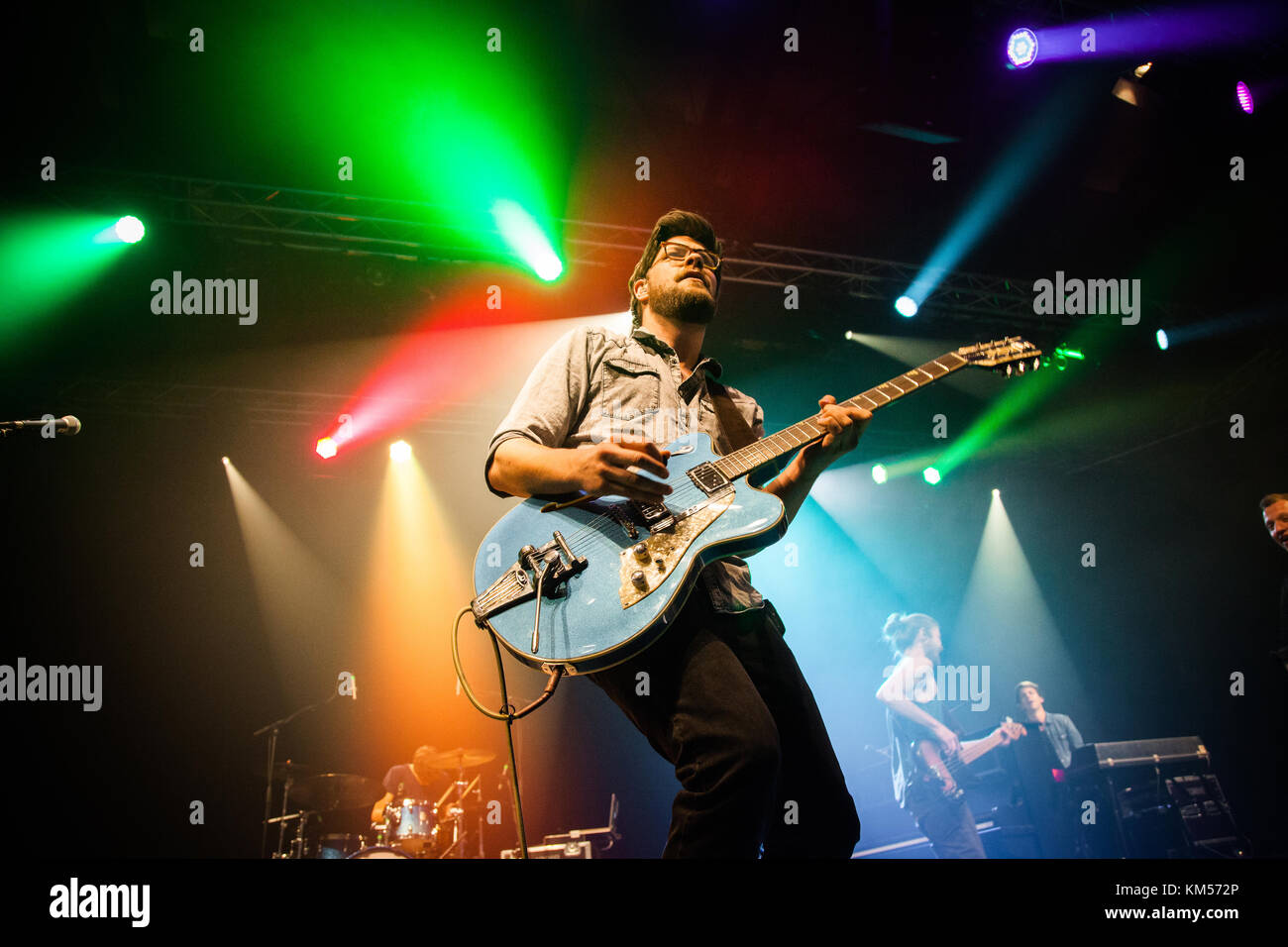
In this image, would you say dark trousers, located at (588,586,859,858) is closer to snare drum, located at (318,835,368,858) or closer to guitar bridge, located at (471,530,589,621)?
guitar bridge, located at (471,530,589,621)

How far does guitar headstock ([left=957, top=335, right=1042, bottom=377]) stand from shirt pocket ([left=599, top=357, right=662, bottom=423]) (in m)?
1.62

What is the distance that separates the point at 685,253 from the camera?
126 inches

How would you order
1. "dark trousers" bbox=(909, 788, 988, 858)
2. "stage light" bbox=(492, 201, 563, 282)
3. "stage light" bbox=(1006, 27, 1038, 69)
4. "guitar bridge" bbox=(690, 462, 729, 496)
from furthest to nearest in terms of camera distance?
"stage light" bbox=(492, 201, 563, 282), "dark trousers" bbox=(909, 788, 988, 858), "stage light" bbox=(1006, 27, 1038, 69), "guitar bridge" bbox=(690, 462, 729, 496)

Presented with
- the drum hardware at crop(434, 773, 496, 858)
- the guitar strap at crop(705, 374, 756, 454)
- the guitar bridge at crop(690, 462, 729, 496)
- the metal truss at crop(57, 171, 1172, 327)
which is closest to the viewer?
the guitar bridge at crop(690, 462, 729, 496)

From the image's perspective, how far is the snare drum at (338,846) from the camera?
20.7ft

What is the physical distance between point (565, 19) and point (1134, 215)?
5730 millimetres

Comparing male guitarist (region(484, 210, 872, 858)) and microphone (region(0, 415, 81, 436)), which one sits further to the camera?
microphone (region(0, 415, 81, 436))

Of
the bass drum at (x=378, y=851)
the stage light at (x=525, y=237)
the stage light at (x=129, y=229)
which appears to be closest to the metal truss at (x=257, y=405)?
the stage light at (x=129, y=229)

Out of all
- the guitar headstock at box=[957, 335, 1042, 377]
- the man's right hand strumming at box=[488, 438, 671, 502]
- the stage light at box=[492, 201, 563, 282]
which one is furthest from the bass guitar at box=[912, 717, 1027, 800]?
the stage light at box=[492, 201, 563, 282]

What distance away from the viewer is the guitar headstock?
3549mm

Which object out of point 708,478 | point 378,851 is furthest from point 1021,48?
point 378,851

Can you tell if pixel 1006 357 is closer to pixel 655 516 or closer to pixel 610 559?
pixel 655 516
